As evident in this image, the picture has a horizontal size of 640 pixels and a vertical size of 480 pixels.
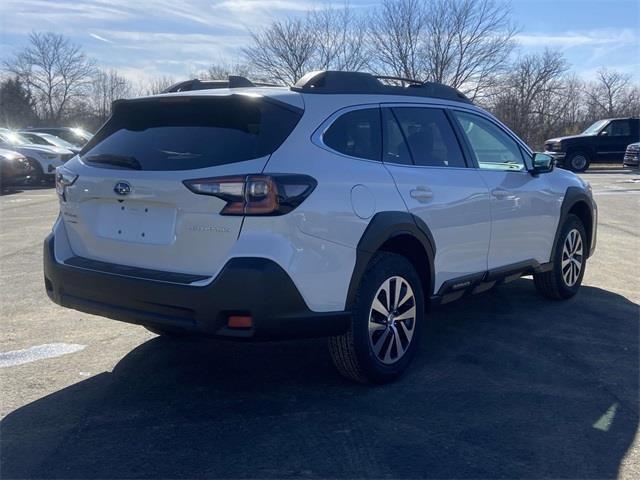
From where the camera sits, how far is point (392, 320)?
429 centimetres

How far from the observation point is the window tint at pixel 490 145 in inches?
209

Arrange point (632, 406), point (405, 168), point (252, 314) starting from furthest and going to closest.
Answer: point (405, 168) → point (632, 406) → point (252, 314)

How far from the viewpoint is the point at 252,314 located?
350cm

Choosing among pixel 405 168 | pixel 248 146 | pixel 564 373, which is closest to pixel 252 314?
pixel 248 146

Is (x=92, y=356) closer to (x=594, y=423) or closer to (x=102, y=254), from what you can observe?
(x=102, y=254)

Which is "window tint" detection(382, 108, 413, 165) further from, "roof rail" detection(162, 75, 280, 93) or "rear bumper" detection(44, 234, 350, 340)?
"rear bumper" detection(44, 234, 350, 340)

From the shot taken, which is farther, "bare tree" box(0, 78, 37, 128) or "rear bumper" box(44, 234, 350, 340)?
"bare tree" box(0, 78, 37, 128)

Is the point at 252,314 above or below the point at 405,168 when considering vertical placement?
below

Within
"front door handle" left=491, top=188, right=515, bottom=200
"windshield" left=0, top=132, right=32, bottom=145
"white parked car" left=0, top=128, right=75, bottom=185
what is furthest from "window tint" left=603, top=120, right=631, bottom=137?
"front door handle" left=491, top=188, right=515, bottom=200

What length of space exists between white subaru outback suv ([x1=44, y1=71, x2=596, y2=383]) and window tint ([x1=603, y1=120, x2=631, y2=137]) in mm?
24938

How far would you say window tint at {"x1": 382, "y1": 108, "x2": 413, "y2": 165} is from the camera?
4.39 meters

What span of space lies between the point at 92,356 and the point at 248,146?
2.05m

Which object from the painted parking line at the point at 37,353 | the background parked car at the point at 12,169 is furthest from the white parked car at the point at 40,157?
the painted parking line at the point at 37,353

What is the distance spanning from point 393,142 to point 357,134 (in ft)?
1.12
